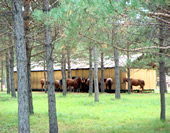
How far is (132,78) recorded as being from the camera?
23.8 meters

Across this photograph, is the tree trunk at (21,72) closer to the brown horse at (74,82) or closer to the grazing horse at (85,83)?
the brown horse at (74,82)

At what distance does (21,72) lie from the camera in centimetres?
518

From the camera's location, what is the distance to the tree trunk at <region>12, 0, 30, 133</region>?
5.18 meters

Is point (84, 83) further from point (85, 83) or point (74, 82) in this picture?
point (74, 82)

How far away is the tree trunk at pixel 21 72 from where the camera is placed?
518 centimetres

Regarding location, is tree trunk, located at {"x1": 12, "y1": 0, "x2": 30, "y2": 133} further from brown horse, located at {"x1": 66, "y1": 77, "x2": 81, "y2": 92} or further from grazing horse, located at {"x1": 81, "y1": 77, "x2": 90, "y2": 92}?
grazing horse, located at {"x1": 81, "y1": 77, "x2": 90, "y2": 92}

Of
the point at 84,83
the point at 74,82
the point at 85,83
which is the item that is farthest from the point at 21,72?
the point at 84,83

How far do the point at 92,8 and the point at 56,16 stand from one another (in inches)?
30.5

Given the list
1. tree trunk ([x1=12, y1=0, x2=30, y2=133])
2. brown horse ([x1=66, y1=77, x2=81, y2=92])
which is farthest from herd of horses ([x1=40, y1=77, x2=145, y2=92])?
tree trunk ([x1=12, y1=0, x2=30, y2=133])

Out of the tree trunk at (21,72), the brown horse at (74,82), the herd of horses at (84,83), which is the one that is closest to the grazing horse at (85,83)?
the herd of horses at (84,83)

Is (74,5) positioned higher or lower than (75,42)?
higher

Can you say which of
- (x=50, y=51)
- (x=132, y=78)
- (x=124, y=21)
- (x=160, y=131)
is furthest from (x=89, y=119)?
(x=132, y=78)

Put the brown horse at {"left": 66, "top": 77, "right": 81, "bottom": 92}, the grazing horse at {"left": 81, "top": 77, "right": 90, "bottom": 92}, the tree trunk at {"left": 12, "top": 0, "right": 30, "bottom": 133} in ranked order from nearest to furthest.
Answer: the tree trunk at {"left": 12, "top": 0, "right": 30, "bottom": 133} < the brown horse at {"left": 66, "top": 77, "right": 81, "bottom": 92} < the grazing horse at {"left": 81, "top": 77, "right": 90, "bottom": 92}

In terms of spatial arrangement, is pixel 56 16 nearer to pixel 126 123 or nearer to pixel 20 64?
pixel 20 64
